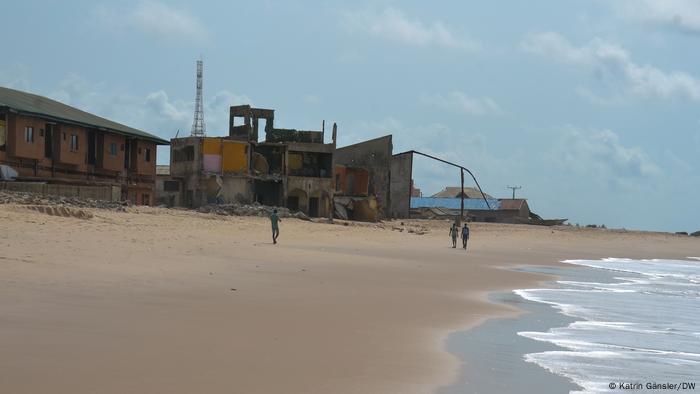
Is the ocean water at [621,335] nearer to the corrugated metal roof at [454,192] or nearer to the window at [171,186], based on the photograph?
the window at [171,186]

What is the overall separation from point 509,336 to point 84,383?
619 cm

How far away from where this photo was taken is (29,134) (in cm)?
3644

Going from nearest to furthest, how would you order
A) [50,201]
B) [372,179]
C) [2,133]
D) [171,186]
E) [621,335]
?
[621,335], [50,201], [2,133], [171,186], [372,179]

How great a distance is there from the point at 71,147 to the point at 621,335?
34.0 metres

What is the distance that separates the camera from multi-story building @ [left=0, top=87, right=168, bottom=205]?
35500 mm

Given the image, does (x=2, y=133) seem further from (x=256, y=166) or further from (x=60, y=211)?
(x=256, y=166)

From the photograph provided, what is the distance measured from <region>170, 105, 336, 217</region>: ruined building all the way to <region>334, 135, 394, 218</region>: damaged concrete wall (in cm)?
535

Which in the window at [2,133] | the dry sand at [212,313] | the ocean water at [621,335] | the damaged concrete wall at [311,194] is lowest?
the ocean water at [621,335]

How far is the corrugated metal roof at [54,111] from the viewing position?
3628 centimetres

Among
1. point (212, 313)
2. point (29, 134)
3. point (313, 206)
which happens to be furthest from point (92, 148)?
point (212, 313)

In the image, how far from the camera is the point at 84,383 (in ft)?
20.1

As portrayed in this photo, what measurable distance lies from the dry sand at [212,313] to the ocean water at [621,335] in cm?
129

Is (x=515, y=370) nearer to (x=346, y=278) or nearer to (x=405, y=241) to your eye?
(x=346, y=278)

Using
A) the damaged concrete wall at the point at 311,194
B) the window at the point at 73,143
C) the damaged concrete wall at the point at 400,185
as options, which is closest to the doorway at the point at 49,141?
the window at the point at 73,143
